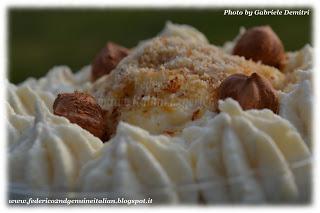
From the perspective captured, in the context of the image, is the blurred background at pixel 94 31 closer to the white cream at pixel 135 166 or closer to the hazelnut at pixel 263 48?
the hazelnut at pixel 263 48

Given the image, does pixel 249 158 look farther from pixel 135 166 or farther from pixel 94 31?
pixel 94 31

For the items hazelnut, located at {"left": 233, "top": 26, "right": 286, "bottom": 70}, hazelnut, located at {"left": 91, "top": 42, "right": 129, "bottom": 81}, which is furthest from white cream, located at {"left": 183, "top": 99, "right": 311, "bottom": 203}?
hazelnut, located at {"left": 91, "top": 42, "right": 129, "bottom": 81}

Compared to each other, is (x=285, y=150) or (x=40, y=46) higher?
(x=40, y=46)

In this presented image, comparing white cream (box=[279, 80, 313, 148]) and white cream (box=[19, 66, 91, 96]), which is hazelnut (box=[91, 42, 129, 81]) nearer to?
white cream (box=[19, 66, 91, 96])

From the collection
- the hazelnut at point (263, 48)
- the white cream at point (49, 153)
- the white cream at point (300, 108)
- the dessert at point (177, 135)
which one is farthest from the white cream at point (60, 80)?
the white cream at point (300, 108)

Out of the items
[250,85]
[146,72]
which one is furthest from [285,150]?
[146,72]

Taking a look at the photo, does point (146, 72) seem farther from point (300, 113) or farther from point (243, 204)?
point (243, 204)

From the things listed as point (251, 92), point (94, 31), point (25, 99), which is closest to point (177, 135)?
point (251, 92)
